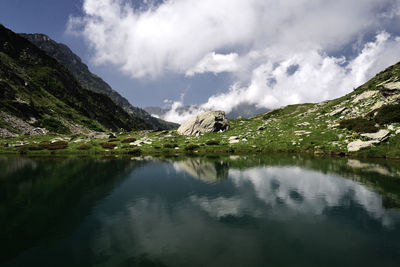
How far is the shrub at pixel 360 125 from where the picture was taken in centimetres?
5069

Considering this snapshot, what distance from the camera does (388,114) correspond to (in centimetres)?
5178

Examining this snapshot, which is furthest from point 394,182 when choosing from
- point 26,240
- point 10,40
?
point 10,40

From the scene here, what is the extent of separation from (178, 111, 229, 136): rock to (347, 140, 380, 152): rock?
4703 cm

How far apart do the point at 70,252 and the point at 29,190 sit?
711 inches

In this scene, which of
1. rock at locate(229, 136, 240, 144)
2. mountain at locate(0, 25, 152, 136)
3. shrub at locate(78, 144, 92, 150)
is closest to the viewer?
shrub at locate(78, 144, 92, 150)

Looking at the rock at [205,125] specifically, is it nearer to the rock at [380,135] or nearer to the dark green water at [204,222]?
the rock at [380,135]

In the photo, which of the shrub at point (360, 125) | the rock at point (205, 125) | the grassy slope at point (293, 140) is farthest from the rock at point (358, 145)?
the rock at point (205, 125)

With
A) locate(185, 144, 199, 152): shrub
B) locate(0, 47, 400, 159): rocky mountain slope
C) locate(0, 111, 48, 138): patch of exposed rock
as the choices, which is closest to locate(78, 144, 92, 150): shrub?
locate(0, 47, 400, 159): rocky mountain slope

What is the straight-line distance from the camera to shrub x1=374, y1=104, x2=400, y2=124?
165 ft

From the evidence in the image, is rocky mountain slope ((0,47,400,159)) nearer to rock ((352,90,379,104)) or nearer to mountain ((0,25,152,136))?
rock ((352,90,379,104))

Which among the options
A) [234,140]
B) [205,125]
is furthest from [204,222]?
[205,125]

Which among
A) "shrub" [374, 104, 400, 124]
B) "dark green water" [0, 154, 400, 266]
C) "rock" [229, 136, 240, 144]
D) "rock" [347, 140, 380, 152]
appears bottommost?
"dark green water" [0, 154, 400, 266]

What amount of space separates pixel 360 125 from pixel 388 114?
6.35 metres

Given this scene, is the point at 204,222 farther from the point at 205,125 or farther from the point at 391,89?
the point at 391,89
